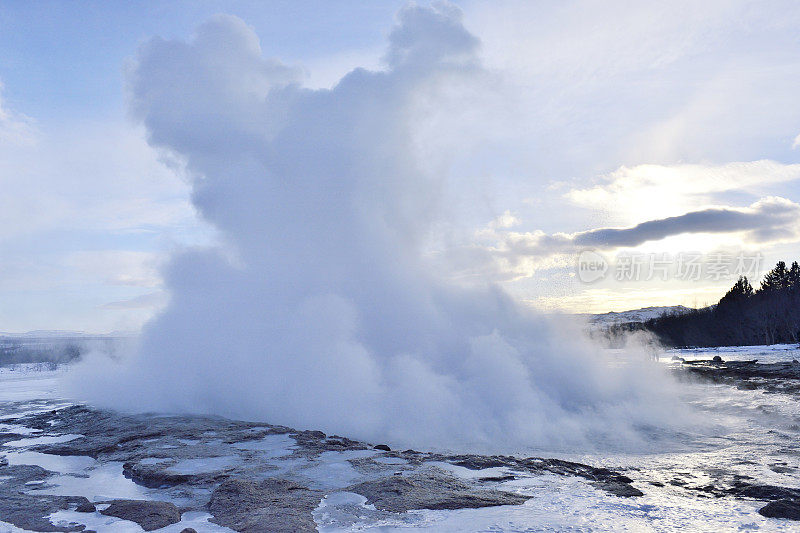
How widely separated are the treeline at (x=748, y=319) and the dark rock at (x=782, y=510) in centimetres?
7144

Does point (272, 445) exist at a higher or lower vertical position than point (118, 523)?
lower

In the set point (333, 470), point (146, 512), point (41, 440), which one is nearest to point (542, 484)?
point (333, 470)

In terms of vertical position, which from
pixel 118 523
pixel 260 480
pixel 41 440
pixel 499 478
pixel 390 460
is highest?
pixel 118 523

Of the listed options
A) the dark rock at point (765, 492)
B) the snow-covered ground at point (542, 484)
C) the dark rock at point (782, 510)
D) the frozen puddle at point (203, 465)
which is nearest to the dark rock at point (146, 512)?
the snow-covered ground at point (542, 484)

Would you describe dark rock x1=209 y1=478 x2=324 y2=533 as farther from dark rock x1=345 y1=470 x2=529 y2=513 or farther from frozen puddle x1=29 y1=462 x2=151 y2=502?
frozen puddle x1=29 y1=462 x2=151 y2=502

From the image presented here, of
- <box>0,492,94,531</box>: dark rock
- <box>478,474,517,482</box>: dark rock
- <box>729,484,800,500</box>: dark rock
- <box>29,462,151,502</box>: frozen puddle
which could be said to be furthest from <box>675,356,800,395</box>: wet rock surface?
<box>0,492,94,531</box>: dark rock

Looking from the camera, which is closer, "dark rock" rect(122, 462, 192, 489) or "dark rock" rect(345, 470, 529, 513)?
"dark rock" rect(345, 470, 529, 513)

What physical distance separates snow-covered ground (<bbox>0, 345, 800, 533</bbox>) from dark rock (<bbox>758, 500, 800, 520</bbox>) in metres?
0.16

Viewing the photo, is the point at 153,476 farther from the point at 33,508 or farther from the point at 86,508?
the point at 33,508

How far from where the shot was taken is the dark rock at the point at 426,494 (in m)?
7.07

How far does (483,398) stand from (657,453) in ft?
22.3

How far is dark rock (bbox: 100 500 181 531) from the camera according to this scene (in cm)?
645

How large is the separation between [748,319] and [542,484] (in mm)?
83555

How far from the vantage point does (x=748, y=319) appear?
74.8m
